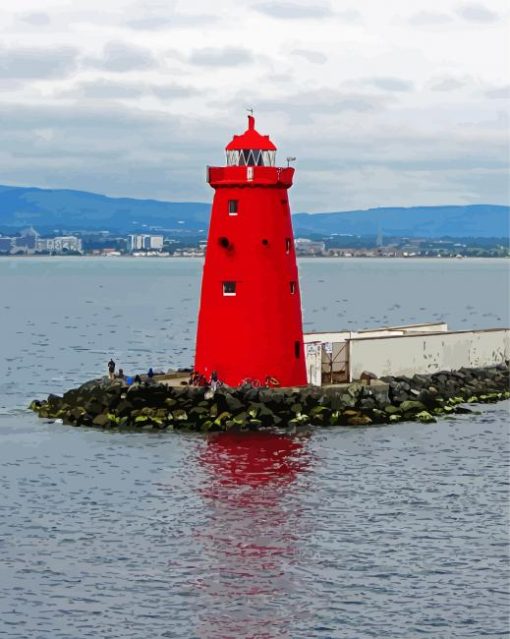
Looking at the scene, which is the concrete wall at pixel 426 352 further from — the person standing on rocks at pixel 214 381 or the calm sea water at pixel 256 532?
the person standing on rocks at pixel 214 381

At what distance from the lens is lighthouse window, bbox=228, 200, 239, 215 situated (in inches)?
1469

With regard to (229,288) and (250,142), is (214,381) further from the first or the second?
(250,142)

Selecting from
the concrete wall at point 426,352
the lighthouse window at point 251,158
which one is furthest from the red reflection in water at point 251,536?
the lighthouse window at point 251,158

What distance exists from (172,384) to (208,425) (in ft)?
11.7

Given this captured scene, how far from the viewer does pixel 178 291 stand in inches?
6767

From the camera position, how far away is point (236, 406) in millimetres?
36281

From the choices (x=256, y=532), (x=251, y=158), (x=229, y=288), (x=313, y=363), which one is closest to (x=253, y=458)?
(x=229, y=288)

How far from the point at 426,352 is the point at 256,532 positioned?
19139 mm

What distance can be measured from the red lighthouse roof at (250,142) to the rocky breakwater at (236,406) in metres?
6.31

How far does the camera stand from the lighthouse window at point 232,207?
37.3 m

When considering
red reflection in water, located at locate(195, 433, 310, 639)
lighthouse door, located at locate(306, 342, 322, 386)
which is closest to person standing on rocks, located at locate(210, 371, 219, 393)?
red reflection in water, located at locate(195, 433, 310, 639)

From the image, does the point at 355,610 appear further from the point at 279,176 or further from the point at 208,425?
the point at 279,176

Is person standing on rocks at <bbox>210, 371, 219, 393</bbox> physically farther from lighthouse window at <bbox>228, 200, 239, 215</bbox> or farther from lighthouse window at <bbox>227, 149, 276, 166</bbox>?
lighthouse window at <bbox>227, 149, 276, 166</bbox>

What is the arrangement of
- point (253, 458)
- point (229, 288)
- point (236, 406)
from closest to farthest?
point (253, 458) < point (236, 406) < point (229, 288)
